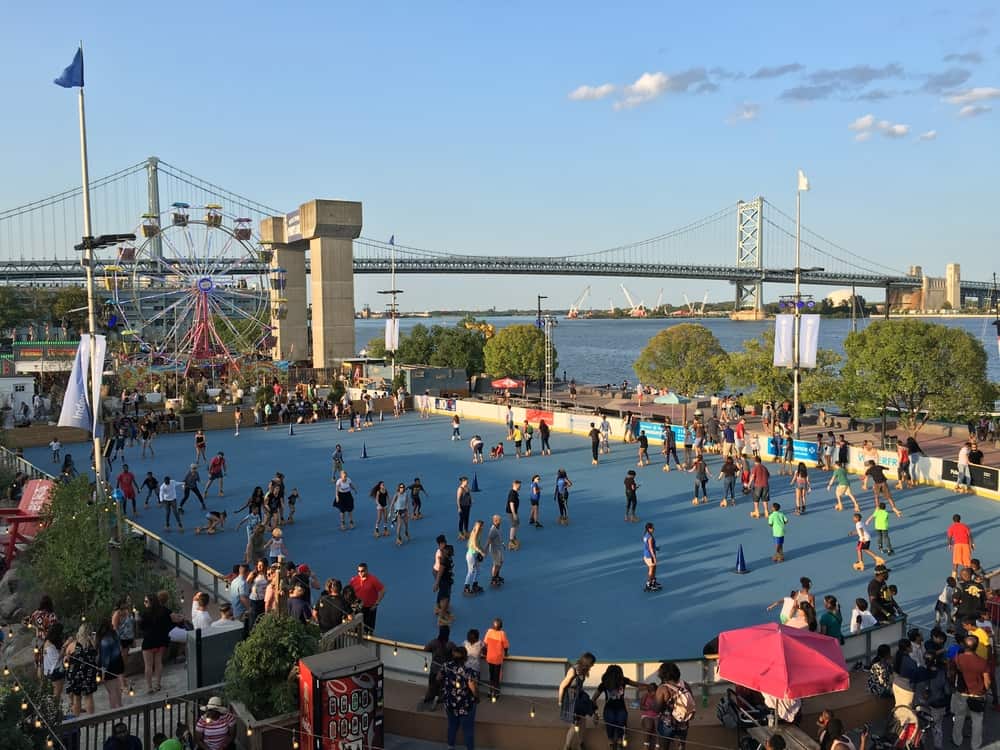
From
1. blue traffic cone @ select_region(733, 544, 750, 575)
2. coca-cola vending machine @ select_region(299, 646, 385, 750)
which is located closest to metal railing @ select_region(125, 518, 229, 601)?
coca-cola vending machine @ select_region(299, 646, 385, 750)

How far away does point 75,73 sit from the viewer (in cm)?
1411

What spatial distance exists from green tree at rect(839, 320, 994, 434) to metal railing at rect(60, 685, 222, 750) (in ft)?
82.5

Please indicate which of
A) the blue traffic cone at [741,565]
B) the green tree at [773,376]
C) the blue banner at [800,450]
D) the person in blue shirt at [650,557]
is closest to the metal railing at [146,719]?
the person in blue shirt at [650,557]

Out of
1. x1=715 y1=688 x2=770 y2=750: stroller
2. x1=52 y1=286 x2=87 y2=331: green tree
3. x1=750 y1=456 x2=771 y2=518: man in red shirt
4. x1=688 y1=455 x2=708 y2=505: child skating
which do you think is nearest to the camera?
x1=715 y1=688 x2=770 y2=750: stroller

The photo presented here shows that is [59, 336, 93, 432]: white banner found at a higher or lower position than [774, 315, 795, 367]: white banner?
lower

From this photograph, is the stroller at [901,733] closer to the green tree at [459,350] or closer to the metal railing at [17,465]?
the metal railing at [17,465]

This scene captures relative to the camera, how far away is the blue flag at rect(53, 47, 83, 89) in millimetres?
14102

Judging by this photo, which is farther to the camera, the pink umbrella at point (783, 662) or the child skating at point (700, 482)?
the child skating at point (700, 482)

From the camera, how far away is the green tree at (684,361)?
40844mm

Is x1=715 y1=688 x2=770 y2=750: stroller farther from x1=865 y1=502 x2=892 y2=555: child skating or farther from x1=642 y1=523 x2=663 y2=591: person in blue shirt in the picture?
x1=865 y1=502 x2=892 y2=555: child skating

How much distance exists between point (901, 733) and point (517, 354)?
153 ft

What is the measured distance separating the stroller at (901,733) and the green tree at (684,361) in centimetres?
3270

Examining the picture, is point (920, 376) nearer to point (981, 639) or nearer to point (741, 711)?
point (981, 639)

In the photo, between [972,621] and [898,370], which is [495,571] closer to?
[972,621]
